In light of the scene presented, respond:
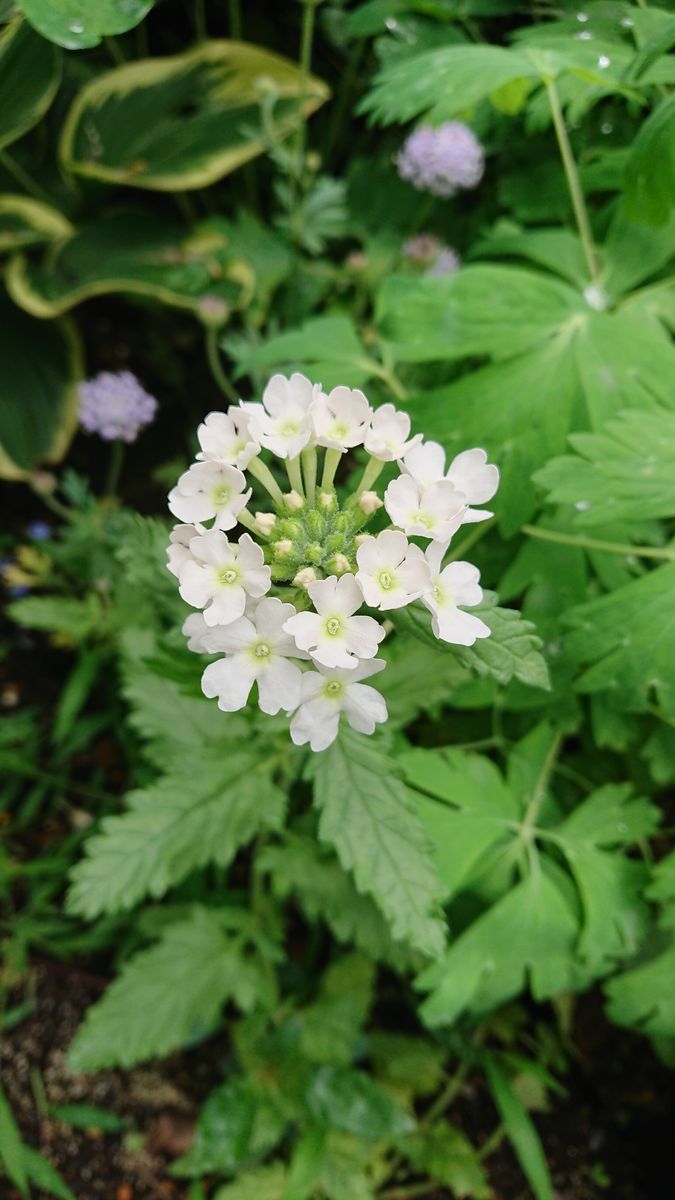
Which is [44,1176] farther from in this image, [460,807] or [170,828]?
[460,807]

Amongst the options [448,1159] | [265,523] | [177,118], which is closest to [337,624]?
[265,523]

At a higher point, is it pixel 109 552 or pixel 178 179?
pixel 178 179

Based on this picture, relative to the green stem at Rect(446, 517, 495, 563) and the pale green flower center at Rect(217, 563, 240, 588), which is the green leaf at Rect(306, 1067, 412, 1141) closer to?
the green stem at Rect(446, 517, 495, 563)

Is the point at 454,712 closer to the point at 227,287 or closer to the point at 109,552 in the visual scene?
the point at 109,552

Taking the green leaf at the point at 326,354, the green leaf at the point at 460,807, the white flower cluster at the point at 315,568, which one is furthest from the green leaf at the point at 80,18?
the green leaf at the point at 460,807

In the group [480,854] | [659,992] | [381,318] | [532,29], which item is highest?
[532,29]

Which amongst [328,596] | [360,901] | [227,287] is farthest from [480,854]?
[227,287]
